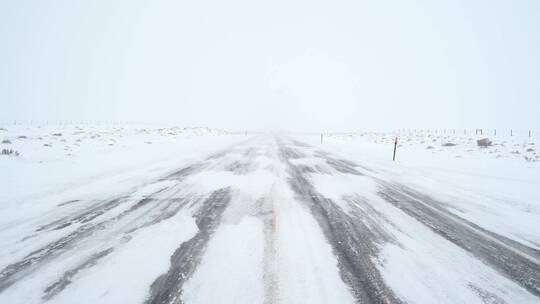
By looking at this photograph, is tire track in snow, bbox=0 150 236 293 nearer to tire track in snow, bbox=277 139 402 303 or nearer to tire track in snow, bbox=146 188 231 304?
tire track in snow, bbox=146 188 231 304

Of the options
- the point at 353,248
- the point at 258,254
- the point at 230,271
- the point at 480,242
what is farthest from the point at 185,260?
the point at 480,242

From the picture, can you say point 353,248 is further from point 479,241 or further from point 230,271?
point 479,241

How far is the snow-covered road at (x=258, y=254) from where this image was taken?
254 cm

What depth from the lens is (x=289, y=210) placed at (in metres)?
4.80

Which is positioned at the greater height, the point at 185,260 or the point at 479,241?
the point at 185,260

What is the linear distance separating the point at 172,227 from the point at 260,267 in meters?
1.84

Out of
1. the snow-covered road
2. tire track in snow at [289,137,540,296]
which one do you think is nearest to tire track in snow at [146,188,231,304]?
the snow-covered road

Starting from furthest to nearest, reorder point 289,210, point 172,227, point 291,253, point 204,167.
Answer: point 204,167 < point 289,210 < point 172,227 < point 291,253

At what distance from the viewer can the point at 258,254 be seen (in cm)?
318

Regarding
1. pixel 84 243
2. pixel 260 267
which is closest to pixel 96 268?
pixel 84 243

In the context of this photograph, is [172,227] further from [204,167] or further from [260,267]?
[204,167]

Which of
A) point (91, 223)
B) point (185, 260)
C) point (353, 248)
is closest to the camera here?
point (185, 260)

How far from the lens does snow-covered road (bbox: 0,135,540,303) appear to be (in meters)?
2.54

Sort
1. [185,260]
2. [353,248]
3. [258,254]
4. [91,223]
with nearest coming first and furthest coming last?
[185,260], [258,254], [353,248], [91,223]
